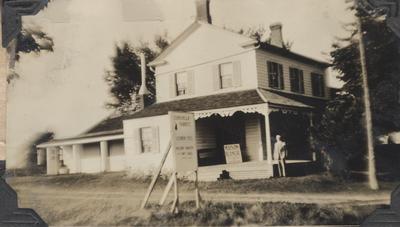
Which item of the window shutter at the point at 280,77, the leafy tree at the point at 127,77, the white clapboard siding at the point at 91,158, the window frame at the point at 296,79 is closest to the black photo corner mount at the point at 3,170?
the white clapboard siding at the point at 91,158

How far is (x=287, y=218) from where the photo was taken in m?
6.64

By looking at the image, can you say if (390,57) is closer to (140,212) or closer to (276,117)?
(276,117)

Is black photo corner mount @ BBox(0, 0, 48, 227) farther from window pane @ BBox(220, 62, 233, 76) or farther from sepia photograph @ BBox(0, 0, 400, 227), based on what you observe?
window pane @ BBox(220, 62, 233, 76)

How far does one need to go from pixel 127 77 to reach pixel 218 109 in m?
1.56

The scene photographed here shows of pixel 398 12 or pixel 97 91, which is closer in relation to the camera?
pixel 398 12

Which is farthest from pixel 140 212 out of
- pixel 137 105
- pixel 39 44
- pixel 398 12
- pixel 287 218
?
pixel 398 12

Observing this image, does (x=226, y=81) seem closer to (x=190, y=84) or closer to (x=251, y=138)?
(x=190, y=84)

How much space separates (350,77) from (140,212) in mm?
3849

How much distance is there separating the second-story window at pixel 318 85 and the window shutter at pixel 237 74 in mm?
1153

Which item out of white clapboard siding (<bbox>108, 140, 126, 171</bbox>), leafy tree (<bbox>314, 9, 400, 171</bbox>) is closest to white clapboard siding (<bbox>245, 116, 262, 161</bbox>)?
leafy tree (<bbox>314, 9, 400, 171</bbox>)

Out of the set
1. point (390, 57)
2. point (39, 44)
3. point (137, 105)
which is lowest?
point (137, 105)

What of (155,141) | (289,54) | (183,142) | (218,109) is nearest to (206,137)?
(183,142)

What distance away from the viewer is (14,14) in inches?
282

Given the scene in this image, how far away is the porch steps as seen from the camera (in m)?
6.87
